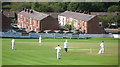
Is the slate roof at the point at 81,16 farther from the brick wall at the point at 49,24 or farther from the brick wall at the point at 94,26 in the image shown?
the brick wall at the point at 49,24

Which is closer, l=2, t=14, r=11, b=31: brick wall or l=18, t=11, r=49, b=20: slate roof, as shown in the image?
l=2, t=14, r=11, b=31: brick wall

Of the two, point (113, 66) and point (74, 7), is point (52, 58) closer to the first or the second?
point (113, 66)

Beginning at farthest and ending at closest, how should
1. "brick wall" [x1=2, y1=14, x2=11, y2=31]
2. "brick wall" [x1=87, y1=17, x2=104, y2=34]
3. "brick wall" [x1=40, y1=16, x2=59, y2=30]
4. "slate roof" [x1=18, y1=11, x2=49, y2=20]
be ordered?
"slate roof" [x1=18, y1=11, x2=49, y2=20]
"brick wall" [x1=40, y1=16, x2=59, y2=30]
"brick wall" [x1=2, y1=14, x2=11, y2=31]
"brick wall" [x1=87, y1=17, x2=104, y2=34]

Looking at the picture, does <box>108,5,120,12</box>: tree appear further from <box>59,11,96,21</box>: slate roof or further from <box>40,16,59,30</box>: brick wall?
<box>40,16,59,30</box>: brick wall

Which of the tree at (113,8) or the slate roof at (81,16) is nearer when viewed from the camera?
the slate roof at (81,16)

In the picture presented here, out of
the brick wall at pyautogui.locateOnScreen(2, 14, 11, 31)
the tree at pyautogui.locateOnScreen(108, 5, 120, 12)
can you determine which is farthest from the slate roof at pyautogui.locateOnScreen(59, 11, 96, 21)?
the tree at pyautogui.locateOnScreen(108, 5, 120, 12)

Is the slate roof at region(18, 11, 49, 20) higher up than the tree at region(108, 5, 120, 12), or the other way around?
the tree at region(108, 5, 120, 12)

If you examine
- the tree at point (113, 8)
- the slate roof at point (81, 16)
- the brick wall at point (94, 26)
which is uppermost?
the tree at point (113, 8)

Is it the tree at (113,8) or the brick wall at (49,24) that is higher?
the tree at (113,8)

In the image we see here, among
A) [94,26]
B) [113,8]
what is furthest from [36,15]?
[113,8]

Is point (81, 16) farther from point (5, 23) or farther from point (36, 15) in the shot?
point (5, 23)

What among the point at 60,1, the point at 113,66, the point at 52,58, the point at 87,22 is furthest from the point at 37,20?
the point at 113,66

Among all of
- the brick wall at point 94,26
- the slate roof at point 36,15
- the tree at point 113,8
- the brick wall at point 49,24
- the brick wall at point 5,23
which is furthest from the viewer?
the tree at point 113,8

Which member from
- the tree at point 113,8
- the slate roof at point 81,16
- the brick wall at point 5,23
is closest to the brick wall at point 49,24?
the slate roof at point 81,16
